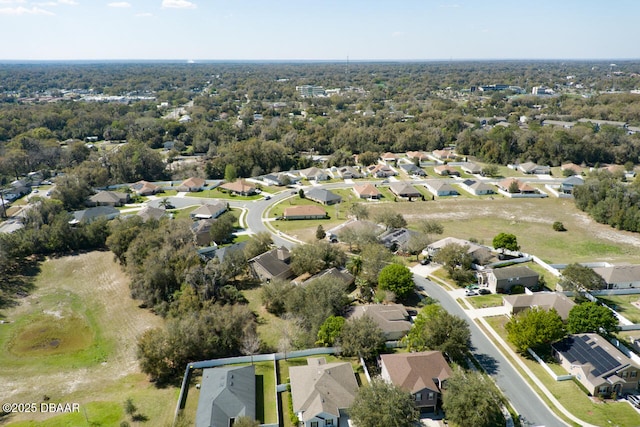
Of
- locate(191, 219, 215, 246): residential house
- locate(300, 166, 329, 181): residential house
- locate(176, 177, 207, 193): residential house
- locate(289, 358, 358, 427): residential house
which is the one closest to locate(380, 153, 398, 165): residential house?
locate(300, 166, 329, 181): residential house

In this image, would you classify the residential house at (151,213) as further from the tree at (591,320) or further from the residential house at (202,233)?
the tree at (591,320)

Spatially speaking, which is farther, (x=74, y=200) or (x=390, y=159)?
(x=390, y=159)

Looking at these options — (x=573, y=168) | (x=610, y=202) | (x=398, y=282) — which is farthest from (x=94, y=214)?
(x=573, y=168)

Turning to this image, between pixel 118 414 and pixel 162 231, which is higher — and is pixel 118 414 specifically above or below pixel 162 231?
below

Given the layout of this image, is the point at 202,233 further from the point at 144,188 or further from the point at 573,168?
the point at 573,168

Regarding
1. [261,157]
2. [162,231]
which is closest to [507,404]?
[162,231]

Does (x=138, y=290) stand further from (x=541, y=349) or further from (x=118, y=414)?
(x=541, y=349)
